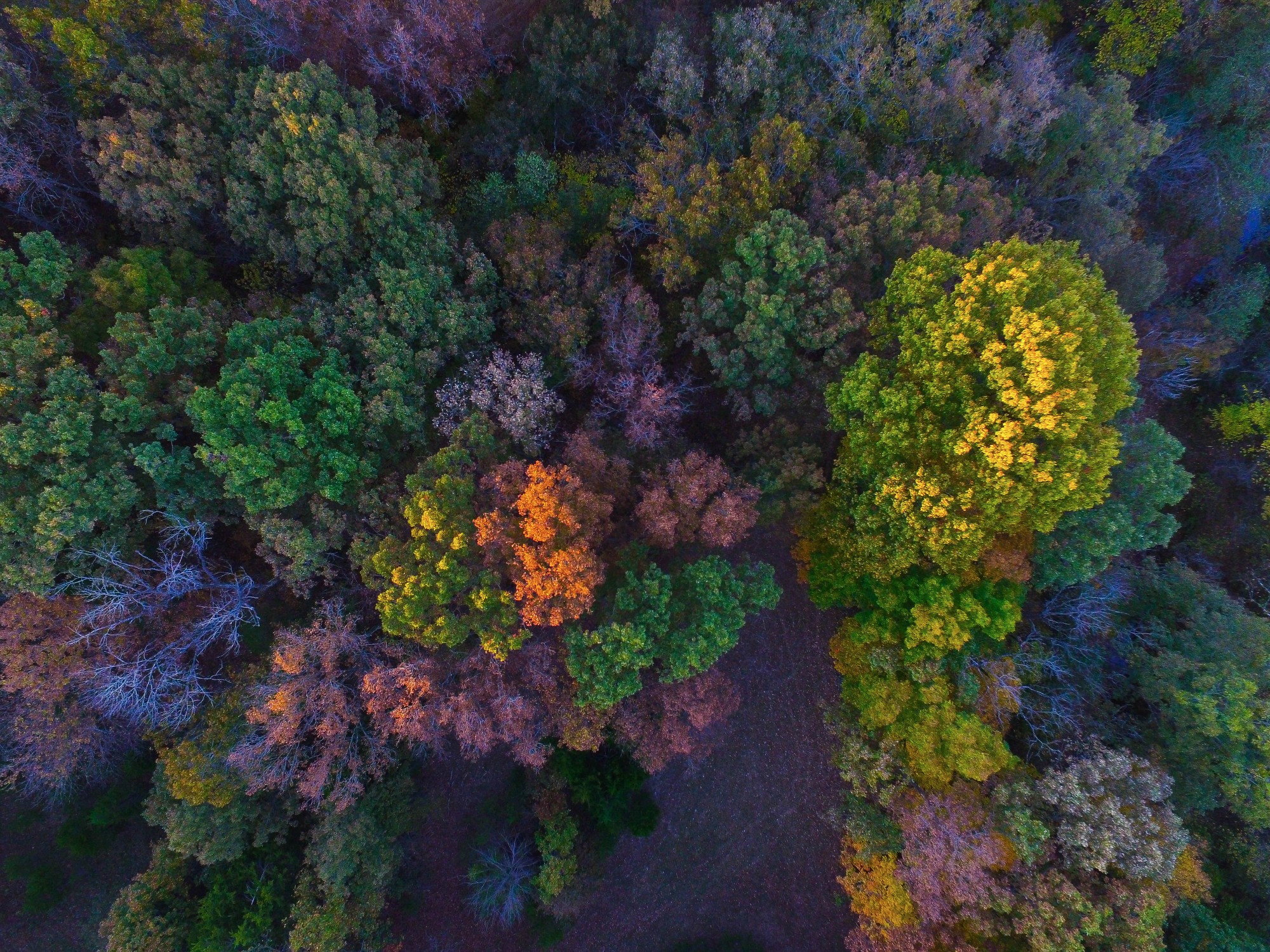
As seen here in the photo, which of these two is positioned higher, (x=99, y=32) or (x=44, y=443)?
(x=99, y=32)

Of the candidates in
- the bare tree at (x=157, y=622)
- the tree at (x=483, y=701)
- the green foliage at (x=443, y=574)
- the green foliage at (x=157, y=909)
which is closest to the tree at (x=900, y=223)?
the green foliage at (x=443, y=574)

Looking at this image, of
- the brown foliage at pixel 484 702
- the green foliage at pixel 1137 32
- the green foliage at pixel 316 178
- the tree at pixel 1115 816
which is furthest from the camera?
the green foliage at pixel 1137 32

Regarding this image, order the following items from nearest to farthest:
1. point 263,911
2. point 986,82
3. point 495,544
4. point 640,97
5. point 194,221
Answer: point 495,544
point 263,911
point 194,221
point 986,82
point 640,97

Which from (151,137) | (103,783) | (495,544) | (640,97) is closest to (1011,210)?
(640,97)

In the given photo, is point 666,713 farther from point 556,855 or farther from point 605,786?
point 556,855

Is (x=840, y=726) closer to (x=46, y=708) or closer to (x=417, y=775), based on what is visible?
(x=417, y=775)

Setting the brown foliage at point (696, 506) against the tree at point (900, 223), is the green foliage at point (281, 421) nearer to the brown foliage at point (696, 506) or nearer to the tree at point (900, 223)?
the brown foliage at point (696, 506)

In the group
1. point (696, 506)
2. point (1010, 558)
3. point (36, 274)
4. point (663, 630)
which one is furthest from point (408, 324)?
point (1010, 558)
